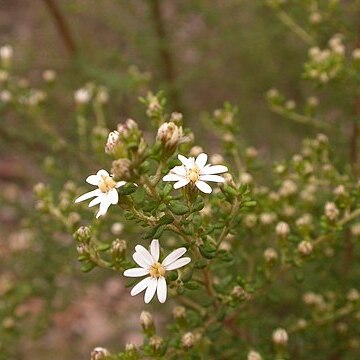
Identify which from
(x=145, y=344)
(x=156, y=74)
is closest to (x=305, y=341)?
(x=145, y=344)

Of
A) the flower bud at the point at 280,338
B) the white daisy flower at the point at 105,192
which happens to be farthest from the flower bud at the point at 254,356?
the white daisy flower at the point at 105,192

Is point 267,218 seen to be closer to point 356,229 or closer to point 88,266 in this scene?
point 356,229

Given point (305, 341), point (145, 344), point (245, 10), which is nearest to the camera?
point (145, 344)

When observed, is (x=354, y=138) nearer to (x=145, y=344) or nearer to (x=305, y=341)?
(x=305, y=341)

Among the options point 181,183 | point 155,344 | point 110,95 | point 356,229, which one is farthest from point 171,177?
point 110,95

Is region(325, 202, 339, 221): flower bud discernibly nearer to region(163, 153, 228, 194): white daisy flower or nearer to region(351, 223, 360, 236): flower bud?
region(351, 223, 360, 236): flower bud

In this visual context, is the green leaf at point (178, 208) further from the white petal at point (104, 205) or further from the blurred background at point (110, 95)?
the blurred background at point (110, 95)

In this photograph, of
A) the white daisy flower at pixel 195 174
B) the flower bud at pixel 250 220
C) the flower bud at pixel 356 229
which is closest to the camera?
the white daisy flower at pixel 195 174
